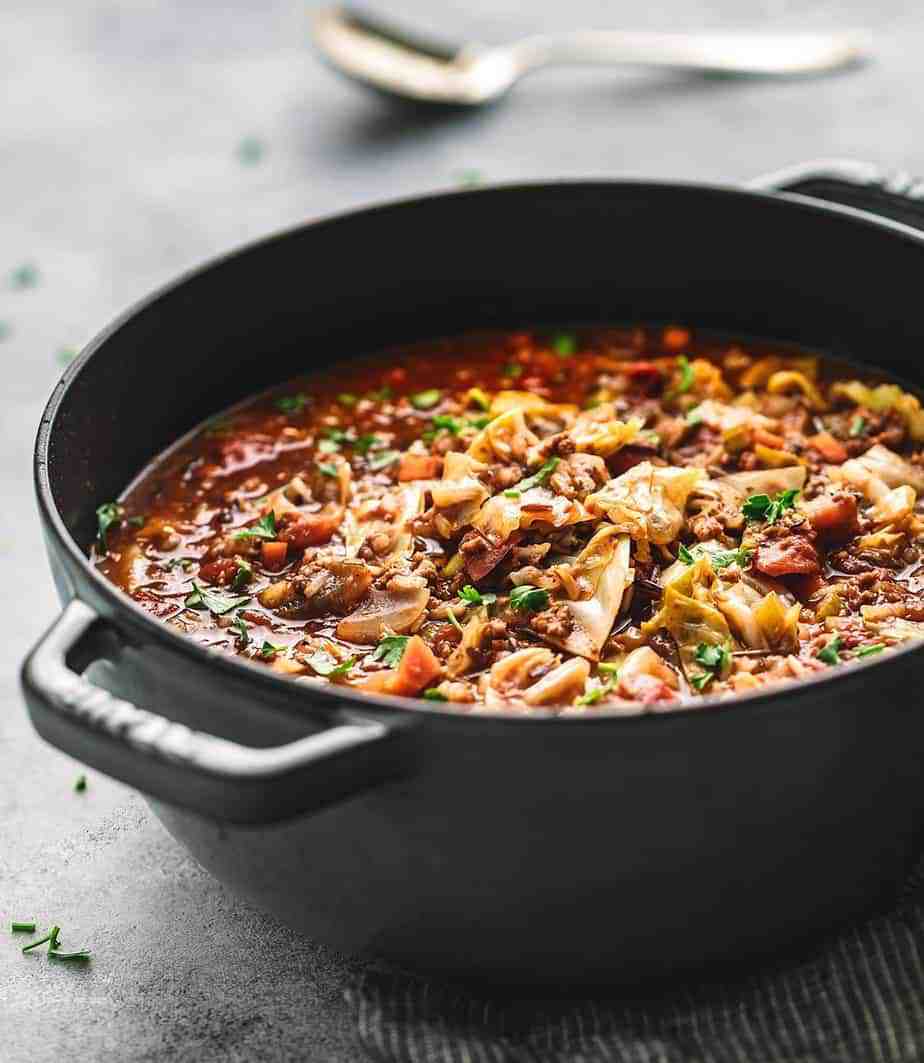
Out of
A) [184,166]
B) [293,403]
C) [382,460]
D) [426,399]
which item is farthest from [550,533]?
[184,166]

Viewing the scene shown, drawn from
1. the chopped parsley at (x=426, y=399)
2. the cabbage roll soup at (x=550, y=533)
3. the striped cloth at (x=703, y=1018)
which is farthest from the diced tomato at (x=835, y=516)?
the chopped parsley at (x=426, y=399)

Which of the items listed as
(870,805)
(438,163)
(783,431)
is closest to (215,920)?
(870,805)

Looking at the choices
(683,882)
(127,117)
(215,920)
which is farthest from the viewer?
(127,117)

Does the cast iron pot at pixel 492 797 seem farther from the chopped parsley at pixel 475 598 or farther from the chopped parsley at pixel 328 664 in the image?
the chopped parsley at pixel 475 598

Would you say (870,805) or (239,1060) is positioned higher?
(870,805)

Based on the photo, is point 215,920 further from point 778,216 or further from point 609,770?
point 778,216

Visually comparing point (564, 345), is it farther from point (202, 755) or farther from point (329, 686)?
point (202, 755)
